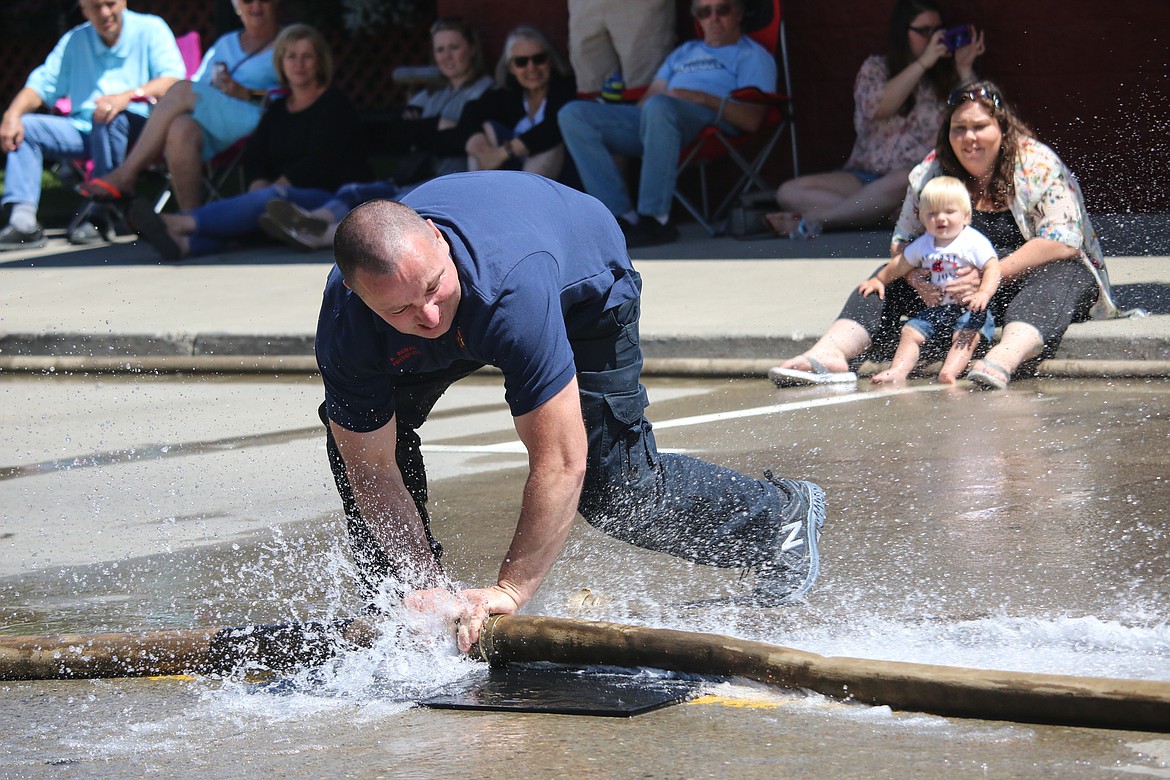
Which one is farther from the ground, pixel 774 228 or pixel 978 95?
pixel 978 95

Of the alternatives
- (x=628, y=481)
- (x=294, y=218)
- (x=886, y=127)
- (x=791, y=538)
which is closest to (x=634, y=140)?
(x=886, y=127)

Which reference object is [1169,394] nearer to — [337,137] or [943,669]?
[943,669]

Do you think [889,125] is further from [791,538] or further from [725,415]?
[791,538]

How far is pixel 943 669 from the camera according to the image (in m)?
3.38

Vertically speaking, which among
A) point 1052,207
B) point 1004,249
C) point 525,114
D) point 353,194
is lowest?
point 353,194

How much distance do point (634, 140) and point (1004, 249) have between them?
410 cm

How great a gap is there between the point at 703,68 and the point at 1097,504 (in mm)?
6465

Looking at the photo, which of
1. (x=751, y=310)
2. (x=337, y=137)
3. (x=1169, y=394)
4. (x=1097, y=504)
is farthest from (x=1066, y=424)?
(x=337, y=137)

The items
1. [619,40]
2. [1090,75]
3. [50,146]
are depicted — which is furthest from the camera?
[50,146]

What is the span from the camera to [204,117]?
1289 cm

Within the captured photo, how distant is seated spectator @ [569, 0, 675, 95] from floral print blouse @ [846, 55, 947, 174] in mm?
1551

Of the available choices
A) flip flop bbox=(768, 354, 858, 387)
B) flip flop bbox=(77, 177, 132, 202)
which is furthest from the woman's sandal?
flip flop bbox=(77, 177, 132, 202)

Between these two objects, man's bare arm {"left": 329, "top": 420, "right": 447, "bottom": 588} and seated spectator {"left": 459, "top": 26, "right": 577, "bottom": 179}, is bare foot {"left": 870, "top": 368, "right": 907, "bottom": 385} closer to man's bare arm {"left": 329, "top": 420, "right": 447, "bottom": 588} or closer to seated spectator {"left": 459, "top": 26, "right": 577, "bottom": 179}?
man's bare arm {"left": 329, "top": 420, "right": 447, "bottom": 588}

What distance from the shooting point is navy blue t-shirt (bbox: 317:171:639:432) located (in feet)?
11.7
